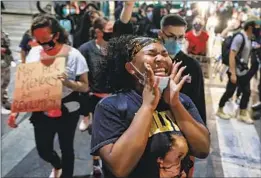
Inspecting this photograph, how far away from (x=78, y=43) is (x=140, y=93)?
4265mm

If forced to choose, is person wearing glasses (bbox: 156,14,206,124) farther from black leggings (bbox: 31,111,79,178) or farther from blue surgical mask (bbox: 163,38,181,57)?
black leggings (bbox: 31,111,79,178)

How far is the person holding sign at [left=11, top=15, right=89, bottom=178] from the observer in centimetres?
295

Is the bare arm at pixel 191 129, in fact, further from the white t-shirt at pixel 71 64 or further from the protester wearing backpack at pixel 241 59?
the protester wearing backpack at pixel 241 59

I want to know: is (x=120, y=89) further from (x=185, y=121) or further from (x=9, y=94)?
(x=9, y=94)

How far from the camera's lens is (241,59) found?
215 inches

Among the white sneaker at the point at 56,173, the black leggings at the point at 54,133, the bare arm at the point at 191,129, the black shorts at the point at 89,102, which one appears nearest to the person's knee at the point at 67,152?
the black leggings at the point at 54,133

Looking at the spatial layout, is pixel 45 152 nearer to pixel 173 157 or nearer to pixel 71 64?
pixel 71 64

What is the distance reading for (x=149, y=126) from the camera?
139cm

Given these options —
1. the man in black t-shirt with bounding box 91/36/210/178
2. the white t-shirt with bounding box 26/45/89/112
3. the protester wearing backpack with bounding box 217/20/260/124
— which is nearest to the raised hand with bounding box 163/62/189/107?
the man in black t-shirt with bounding box 91/36/210/178

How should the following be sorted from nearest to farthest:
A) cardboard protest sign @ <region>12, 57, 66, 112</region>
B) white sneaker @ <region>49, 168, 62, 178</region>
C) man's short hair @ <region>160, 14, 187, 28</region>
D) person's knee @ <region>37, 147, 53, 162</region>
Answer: man's short hair @ <region>160, 14, 187, 28</region> < cardboard protest sign @ <region>12, 57, 66, 112</region> < person's knee @ <region>37, 147, 53, 162</region> < white sneaker @ <region>49, 168, 62, 178</region>

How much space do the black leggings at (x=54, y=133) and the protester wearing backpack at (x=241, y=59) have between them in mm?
2989

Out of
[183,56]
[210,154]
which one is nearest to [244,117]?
[210,154]

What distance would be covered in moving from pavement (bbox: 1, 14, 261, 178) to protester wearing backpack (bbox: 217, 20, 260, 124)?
12.8 inches

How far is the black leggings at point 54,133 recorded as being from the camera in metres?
3.07
